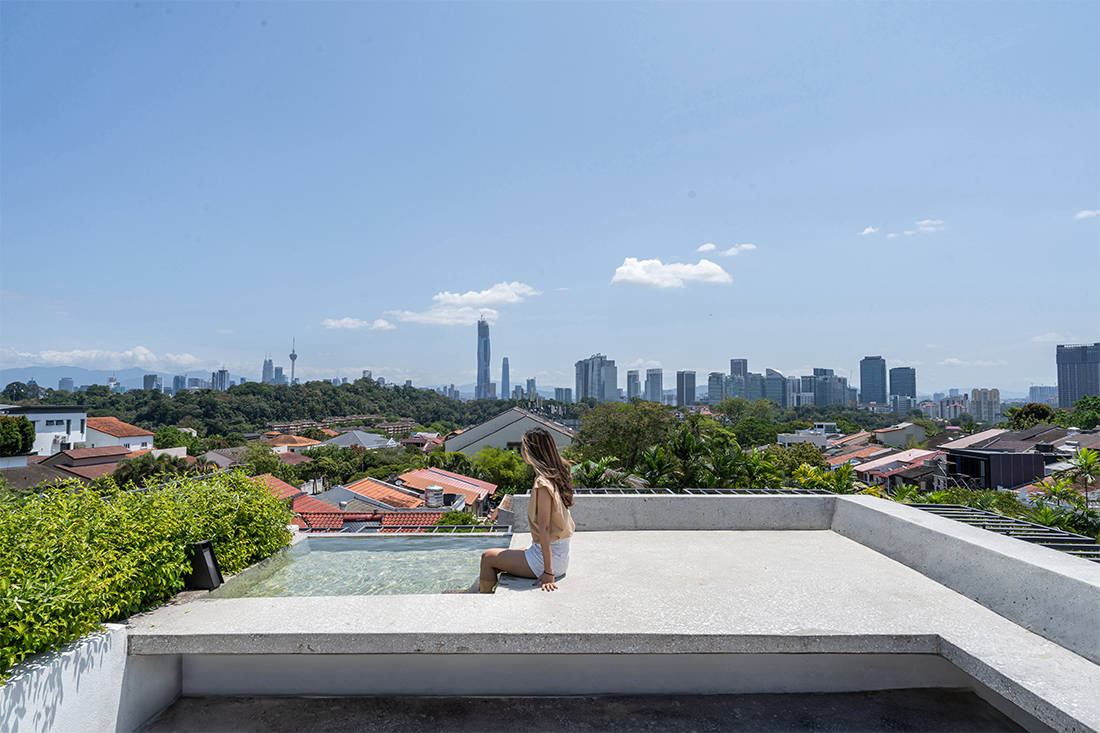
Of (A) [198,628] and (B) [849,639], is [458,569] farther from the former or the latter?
(B) [849,639]

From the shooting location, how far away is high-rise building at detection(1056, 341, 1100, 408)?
5531 inches

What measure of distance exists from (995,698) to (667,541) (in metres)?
2.58

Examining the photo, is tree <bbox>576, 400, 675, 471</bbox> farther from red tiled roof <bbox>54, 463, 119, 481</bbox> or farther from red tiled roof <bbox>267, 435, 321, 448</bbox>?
red tiled roof <bbox>267, 435, 321, 448</bbox>

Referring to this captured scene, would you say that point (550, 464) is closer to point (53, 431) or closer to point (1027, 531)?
point (1027, 531)

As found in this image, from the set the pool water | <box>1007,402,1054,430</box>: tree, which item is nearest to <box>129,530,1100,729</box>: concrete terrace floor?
the pool water

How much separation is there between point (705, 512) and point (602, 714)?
128 inches

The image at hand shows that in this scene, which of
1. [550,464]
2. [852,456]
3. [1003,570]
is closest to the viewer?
[1003,570]

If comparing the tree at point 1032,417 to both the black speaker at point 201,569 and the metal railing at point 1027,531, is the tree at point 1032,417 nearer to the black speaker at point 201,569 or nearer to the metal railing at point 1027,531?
the metal railing at point 1027,531

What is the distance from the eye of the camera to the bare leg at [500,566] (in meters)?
3.75

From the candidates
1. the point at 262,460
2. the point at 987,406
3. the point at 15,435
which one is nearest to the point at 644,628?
the point at 262,460

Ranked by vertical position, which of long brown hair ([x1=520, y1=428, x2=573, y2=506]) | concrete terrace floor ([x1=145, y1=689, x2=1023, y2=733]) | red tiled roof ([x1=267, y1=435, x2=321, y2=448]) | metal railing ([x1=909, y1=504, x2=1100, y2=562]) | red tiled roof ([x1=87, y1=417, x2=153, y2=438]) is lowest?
red tiled roof ([x1=267, y1=435, x2=321, y2=448])

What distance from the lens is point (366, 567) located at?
5.05 metres

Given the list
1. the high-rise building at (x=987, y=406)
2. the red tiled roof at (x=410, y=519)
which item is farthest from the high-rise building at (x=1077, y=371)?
the red tiled roof at (x=410, y=519)

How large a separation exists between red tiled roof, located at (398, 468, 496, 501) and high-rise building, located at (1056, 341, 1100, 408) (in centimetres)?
16526
